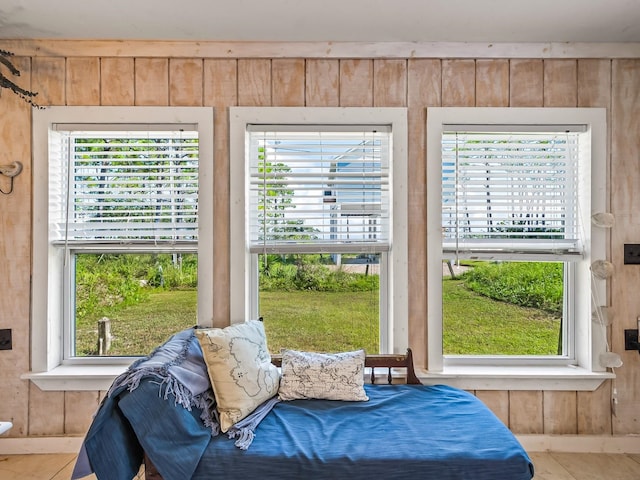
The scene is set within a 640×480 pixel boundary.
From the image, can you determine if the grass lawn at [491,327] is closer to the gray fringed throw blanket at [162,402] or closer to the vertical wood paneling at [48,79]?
the gray fringed throw blanket at [162,402]

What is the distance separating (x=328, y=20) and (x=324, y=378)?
190 cm

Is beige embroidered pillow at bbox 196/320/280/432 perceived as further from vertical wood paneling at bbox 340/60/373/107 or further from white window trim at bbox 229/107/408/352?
vertical wood paneling at bbox 340/60/373/107

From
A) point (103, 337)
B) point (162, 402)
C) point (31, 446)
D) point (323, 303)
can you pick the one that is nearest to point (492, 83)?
point (323, 303)

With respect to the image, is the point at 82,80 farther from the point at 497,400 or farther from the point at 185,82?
the point at 497,400

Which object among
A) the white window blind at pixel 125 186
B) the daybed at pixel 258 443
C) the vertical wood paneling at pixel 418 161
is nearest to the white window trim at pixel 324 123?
the vertical wood paneling at pixel 418 161

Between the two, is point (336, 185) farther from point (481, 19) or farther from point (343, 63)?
point (481, 19)

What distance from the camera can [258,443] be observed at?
1642mm

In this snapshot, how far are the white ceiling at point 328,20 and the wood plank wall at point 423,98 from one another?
0.45 ft

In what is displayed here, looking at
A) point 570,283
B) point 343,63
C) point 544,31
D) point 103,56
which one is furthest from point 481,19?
point 103,56

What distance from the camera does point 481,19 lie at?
6.88 ft

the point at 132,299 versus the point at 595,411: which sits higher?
the point at 132,299

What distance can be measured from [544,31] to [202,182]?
2.13 meters

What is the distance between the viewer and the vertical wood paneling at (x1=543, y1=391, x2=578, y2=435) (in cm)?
236

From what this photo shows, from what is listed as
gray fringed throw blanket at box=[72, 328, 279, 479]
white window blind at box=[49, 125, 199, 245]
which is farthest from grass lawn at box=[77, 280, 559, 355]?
gray fringed throw blanket at box=[72, 328, 279, 479]
